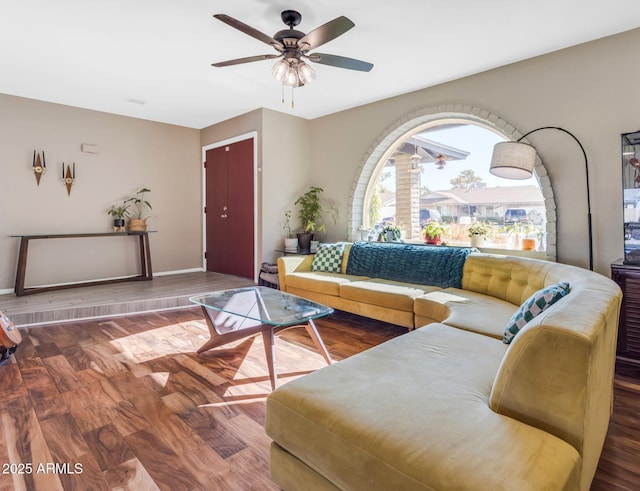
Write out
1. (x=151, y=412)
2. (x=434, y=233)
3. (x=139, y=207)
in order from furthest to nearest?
(x=139, y=207) < (x=434, y=233) < (x=151, y=412)

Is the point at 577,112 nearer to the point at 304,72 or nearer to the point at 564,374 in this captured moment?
the point at 304,72

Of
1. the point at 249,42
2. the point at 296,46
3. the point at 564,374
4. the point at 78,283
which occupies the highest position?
the point at 249,42

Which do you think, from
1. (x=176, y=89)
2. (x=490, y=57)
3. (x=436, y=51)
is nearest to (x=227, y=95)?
(x=176, y=89)

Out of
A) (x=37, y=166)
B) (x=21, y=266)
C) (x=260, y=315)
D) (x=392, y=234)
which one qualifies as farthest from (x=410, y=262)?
(x=37, y=166)

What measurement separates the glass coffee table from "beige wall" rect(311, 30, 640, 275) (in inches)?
96.6

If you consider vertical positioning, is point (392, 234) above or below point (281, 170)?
below

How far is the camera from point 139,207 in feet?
18.3

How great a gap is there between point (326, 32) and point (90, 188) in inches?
172

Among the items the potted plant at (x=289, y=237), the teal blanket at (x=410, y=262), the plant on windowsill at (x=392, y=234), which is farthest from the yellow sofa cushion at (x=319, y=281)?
the potted plant at (x=289, y=237)

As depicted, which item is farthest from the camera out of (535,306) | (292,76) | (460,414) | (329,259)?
(329,259)

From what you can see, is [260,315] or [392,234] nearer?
[260,315]

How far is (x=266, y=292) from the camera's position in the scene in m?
3.38

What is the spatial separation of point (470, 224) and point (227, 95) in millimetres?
3320

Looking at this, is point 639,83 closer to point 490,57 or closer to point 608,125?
point 608,125
